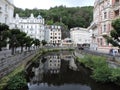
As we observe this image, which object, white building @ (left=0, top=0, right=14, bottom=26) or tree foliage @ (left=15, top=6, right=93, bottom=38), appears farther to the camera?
tree foliage @ (left=15, top=6, right=93, bottom=38)

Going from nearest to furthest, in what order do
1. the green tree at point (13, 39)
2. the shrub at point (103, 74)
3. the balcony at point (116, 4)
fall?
1. the shrub at point (103, 74)
2. the green tree at point (13, 39)
3. the balcony at point (116, 4)

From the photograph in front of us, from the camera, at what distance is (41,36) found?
116062 millimetres

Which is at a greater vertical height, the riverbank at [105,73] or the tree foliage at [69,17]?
the tree foliage at [69,17]

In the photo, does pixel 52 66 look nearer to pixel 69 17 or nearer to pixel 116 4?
pixel 116 4

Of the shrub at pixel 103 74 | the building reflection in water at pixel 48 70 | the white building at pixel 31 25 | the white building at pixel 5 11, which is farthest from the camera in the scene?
the white building at pixel 31 25

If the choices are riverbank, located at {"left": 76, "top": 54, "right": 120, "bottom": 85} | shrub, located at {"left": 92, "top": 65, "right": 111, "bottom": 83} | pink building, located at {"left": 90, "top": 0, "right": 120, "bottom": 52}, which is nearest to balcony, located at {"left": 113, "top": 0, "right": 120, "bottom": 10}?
pink building, located at {"left": 90, "top": 0, "right": 120, "bottom": 52}

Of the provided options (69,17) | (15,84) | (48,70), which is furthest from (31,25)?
(15,84)

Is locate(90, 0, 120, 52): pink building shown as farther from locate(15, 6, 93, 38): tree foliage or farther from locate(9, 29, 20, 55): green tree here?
locate(15, 6, 93, 38): tree foliage

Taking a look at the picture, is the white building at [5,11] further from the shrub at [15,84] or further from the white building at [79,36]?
the white building at [79,36]

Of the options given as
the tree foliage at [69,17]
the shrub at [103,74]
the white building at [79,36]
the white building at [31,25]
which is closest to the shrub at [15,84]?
the shrub at [103,74]

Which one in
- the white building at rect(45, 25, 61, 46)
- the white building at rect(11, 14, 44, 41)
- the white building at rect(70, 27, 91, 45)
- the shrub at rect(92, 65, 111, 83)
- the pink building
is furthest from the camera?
the white building at rect(45, 25, 61, 46)

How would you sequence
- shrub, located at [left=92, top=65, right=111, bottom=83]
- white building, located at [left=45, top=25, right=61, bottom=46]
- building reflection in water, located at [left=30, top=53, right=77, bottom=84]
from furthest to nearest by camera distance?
white building, located at [left=45, top=25, right=61, bottom=46], building reflection in water, located at [left=30, top=53, right=77, bottom=84], shrub, located at [left=92, top=65, right=111, bottom=83]

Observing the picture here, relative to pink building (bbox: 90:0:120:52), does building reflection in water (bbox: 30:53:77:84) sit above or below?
below

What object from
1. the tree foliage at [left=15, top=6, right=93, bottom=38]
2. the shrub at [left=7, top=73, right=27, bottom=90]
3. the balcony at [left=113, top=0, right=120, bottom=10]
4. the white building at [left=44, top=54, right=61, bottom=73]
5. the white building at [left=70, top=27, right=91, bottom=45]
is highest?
the tree foliage at [left=15, top=6, right=93, bottom=38]
